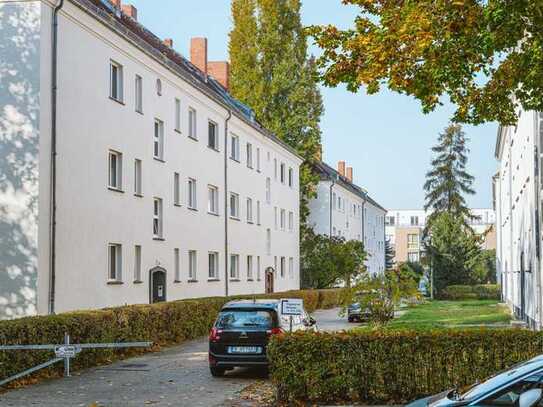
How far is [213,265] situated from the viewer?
116 ft

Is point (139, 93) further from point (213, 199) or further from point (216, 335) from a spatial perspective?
point (216, 335)

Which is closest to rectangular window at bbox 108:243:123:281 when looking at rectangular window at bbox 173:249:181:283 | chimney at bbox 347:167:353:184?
rectangular window at bbox 173:249:181:283

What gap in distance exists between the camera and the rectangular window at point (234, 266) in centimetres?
3811

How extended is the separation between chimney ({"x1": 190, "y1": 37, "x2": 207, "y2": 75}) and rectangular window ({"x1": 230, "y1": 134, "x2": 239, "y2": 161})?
8.52 meters

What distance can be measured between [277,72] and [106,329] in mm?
36787

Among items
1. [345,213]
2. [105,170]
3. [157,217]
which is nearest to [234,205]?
[157,217]

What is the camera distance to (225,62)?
51.6 metres

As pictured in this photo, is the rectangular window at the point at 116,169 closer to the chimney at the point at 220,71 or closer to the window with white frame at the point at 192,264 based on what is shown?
the window with white frame at the point at 192,264

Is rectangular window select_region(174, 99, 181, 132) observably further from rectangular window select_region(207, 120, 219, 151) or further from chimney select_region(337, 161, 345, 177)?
chimney select_region(337, 161, 345, 177)

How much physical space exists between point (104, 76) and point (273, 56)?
1224 inches

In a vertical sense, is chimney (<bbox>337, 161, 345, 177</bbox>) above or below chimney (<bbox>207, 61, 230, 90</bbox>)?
below

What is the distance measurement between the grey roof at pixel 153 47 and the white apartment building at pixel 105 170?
11 cm

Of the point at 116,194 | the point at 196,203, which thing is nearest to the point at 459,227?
the point at 196,203

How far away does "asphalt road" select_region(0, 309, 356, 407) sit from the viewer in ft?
41.8
